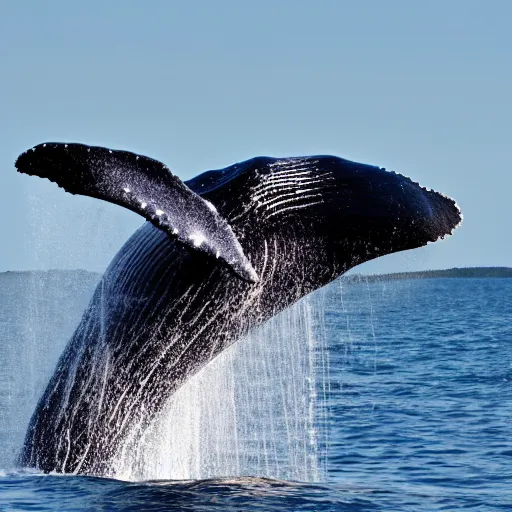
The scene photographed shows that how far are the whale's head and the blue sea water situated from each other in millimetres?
935

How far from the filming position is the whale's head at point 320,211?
8.13 m

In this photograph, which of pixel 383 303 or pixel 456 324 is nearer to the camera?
pixel 456 324

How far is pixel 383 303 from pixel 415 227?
127493 millimetres

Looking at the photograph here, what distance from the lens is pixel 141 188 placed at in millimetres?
6938

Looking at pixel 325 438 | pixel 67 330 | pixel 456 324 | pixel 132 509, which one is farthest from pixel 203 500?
pixel 456 324

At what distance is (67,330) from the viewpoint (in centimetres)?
985

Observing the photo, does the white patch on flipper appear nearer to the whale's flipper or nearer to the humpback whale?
the whale's flipper

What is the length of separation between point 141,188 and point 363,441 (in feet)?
38.3

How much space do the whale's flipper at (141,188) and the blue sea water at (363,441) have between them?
216 centimetres

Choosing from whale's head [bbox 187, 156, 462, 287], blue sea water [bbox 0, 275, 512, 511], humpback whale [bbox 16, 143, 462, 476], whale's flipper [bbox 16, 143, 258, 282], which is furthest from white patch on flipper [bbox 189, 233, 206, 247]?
blue sea water [bbox 0, 275, 512, 511]

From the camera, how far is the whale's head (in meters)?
8.13

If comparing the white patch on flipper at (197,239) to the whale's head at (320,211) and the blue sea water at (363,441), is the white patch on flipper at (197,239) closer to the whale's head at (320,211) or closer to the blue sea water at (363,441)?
the whale's head at (320,211)

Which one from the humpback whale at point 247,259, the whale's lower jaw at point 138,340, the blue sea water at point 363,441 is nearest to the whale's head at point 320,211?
the humpback whale at point 247,259

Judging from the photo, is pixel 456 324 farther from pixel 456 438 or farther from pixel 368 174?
pixel 368 174
